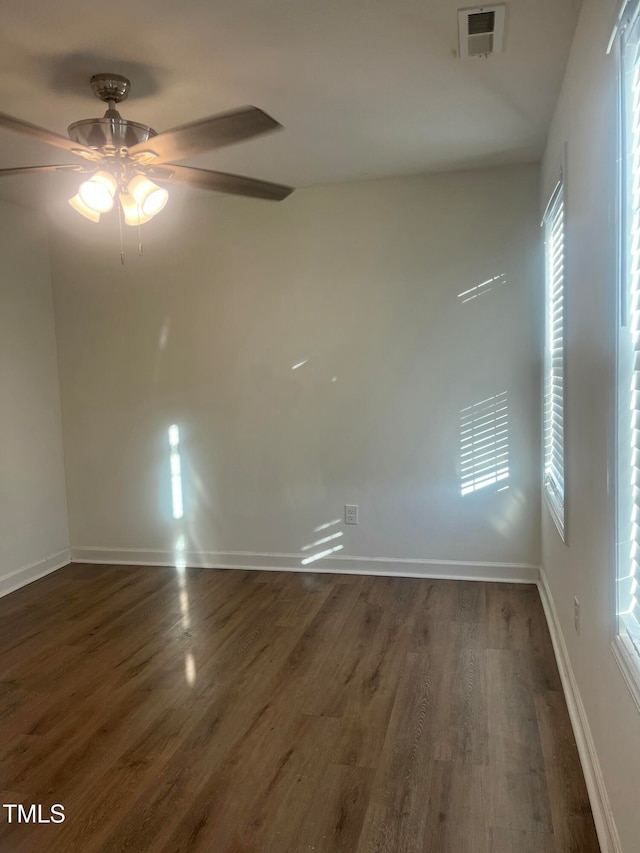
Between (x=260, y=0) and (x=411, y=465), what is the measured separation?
2.69 metres

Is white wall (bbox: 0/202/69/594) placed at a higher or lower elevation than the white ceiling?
lower

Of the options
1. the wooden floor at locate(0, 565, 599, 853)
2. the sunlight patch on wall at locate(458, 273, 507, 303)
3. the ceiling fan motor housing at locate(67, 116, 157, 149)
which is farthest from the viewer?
the sunlight patch on wall at locate(458, 273, 507, 303)

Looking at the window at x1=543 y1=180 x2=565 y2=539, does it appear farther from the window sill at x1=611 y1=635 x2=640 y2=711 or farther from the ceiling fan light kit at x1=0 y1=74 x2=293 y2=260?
the ceiling fan light kit at x1=0 y1=74 x2=293 y2=260

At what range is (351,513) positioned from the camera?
4.14 metres

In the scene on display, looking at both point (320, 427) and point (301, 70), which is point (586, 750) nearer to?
point (320, 427)

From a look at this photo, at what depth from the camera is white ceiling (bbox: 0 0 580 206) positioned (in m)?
2.06

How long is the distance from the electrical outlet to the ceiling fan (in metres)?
2.15

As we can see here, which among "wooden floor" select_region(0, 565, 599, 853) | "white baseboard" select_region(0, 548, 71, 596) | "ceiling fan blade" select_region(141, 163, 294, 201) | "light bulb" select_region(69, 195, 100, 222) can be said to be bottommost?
"wooden floor" select_region(0, 565, 599, 853)

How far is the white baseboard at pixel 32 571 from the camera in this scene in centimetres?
403

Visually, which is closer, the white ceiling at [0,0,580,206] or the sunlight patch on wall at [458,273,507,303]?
the white ceiling at [0,0,580,206]

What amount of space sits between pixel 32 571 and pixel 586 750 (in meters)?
3.53

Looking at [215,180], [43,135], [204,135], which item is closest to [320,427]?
[215,180]

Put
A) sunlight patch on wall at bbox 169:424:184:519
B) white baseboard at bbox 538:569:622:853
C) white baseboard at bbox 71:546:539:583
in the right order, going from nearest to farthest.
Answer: white baseboard at bbox 538:569:622:853 → white baseboard at bbox 71:546:539:583 → sunlight patch on wall at bbox 169:424:184:519

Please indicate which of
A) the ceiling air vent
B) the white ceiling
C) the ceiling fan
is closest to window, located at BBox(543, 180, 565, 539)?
the white ceiling
